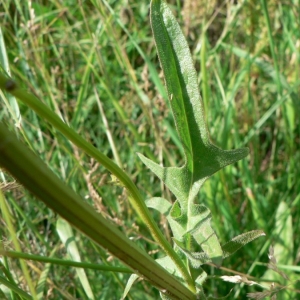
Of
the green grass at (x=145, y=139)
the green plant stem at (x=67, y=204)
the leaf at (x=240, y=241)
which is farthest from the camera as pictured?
the green grass at (x=145, y=139)

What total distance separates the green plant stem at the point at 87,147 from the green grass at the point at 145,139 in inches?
12.6

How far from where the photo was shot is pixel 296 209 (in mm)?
1544

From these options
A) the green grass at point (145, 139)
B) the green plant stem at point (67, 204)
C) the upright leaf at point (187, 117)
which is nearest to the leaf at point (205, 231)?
the upright leaf at point (187, 117)

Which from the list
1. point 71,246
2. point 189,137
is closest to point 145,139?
point 71,246

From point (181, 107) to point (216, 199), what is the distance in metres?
0.73

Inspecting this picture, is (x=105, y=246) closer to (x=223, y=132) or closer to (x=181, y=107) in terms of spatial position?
(x=181, y=107)

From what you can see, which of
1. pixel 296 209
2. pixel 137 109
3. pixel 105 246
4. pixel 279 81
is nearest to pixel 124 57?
pixel 137 109

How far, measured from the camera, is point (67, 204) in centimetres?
53

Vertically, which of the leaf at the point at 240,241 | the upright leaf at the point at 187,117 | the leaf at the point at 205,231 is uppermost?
the upright leaf at the point at 187,117

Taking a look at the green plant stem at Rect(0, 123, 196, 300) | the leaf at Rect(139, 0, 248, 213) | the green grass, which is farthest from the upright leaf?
the green grass

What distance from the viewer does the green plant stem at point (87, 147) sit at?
480mm

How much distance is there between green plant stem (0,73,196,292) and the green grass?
0.32 meters

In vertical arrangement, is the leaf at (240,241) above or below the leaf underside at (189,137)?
below

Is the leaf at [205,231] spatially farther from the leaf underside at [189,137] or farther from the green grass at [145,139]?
the green grass at [145,139]
